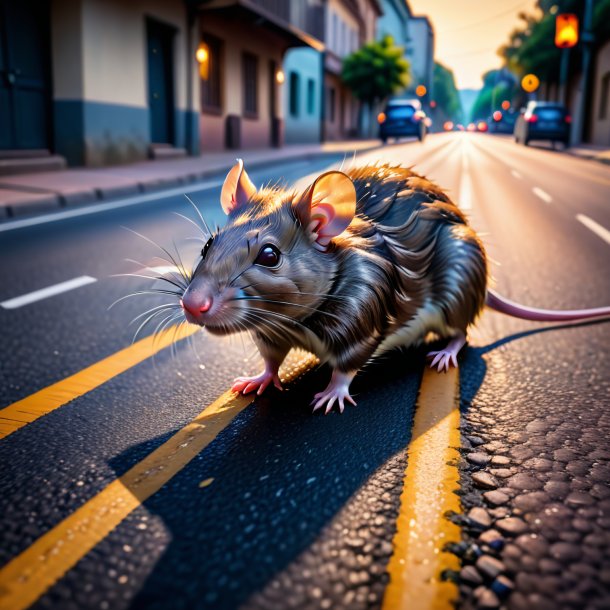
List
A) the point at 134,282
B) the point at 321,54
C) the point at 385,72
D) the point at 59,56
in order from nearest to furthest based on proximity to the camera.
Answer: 1. the point at 134,282
2. the point at 59,56
3. the point at 321,54
4. the point at 385,72

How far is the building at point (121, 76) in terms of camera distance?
38.8ft

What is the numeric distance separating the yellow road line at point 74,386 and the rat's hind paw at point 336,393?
83 cm

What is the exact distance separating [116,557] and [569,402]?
171 cm

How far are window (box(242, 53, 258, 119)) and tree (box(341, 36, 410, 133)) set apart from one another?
17.0 metres

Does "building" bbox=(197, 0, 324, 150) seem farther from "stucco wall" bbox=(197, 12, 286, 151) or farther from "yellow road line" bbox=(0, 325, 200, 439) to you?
"yellow road line" bbox=(0, 325, 200, 439)

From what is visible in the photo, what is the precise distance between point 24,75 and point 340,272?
472 inches

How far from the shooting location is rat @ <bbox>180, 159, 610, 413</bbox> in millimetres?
1882

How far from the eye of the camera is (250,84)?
22.6 metres

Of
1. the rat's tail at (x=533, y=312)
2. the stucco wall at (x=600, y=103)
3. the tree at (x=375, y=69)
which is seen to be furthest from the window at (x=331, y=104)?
the rat's tail at (x=533, y=312)

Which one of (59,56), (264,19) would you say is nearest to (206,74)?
(264,19)

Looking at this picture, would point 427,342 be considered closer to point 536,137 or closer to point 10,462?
point 10,462

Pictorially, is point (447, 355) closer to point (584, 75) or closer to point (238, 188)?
point (238, 188)

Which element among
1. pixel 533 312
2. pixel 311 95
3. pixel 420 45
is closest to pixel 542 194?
pixel 533 312

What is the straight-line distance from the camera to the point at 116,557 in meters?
1.40
